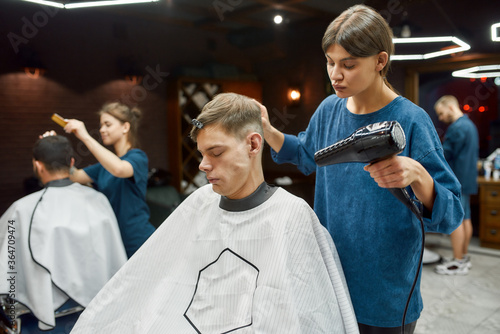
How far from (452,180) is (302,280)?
0.51 metres

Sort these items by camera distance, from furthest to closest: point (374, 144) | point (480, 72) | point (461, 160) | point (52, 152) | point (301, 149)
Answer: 1. point (480, 72)
2. point (461, 160)
3. point (52, 152)
4. point (301, 149)
5. point (374, 144)

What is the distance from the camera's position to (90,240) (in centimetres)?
199

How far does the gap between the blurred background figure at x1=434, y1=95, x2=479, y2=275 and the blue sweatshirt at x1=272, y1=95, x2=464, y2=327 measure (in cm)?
330

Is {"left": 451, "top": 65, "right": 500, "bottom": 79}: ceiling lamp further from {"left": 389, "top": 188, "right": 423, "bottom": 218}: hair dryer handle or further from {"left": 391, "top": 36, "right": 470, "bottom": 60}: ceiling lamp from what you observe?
{"left": 389, "top": 188, "right": 423, "bottom": 218}: hair dryer handle

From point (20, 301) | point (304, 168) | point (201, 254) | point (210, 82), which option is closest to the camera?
point (201, 254)

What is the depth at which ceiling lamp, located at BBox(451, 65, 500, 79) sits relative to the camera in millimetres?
4587

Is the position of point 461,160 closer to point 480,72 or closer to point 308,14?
point 480,72

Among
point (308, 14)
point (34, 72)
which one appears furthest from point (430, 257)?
point (34, 72)

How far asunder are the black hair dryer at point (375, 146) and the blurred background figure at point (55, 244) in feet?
5.14

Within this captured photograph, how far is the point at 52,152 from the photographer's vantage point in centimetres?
205

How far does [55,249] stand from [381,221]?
161cm

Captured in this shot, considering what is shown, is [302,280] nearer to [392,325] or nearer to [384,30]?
[392,325]

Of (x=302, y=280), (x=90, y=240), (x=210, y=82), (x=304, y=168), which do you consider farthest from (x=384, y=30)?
(x=210, y=82)

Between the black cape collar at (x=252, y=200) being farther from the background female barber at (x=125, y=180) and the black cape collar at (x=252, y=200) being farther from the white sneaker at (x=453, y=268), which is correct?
the white sneaker at (x=453, y=268)
